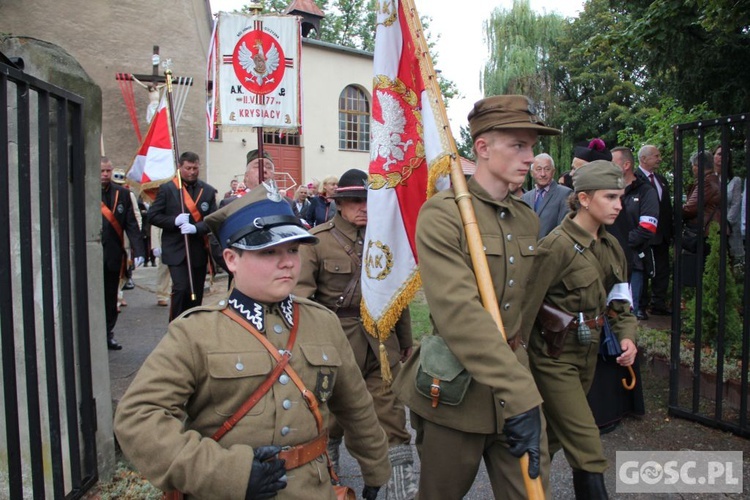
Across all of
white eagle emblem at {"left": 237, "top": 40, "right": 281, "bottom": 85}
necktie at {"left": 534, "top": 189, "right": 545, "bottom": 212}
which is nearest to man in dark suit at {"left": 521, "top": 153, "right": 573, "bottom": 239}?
necktie at {"left": 534, "top": 189, "right": 545, "bottom": 212}

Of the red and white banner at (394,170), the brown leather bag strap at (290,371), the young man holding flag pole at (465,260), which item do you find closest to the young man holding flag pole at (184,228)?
the red and white banner at (394,170)

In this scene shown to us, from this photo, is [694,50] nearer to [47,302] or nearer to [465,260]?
[465,260]

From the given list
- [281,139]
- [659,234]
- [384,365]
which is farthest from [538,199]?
[281,139]

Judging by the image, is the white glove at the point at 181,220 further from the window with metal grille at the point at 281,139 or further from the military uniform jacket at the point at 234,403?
the window with metal grille at the point at 281,139

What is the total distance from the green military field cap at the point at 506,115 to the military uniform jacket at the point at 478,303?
11.2 inches

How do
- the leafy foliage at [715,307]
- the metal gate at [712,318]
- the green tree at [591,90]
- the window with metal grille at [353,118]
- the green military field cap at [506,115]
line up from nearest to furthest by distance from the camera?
the green military field cap at [506,115], the metal gate at [712,318], the leafy foliage at [715,307], the window with metal grille at [353,118], the green tree at [591,90]

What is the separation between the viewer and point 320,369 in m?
2.14

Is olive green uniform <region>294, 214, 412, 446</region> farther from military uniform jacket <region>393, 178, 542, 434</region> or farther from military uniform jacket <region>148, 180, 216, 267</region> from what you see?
military uniform jacket <region>148, 180, 216, 267</region>

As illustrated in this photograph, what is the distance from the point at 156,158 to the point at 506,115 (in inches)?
232

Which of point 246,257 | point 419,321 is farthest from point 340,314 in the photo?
point 419,321

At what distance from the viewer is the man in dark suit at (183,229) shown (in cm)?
680

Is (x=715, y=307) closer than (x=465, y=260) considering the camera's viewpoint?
No

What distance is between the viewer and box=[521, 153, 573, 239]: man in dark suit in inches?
242

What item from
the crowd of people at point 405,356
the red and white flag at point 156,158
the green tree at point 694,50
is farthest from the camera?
the red and white flag at point 156,158
